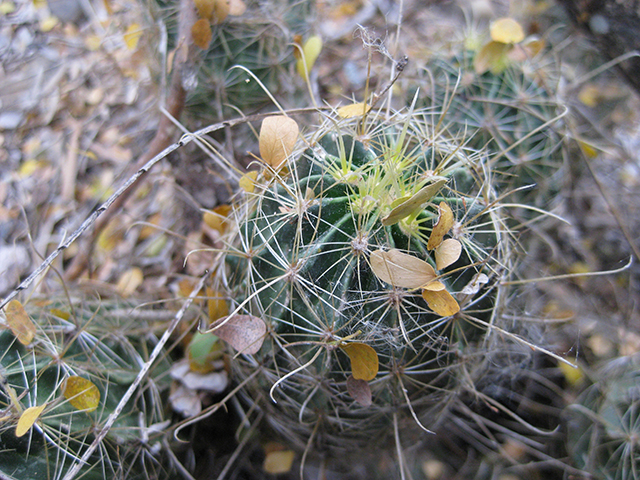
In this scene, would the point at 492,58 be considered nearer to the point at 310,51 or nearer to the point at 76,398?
the point at 310,51

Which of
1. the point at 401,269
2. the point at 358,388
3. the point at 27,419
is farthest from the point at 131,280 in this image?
the point at 401,269

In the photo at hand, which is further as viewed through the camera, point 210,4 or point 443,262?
point 210,4

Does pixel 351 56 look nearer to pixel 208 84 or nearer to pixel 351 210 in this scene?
pixel 208 84

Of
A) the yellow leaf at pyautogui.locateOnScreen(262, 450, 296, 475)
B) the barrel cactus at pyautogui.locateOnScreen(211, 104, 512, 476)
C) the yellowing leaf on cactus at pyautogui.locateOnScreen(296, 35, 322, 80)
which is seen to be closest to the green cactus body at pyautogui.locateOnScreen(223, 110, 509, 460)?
the barrel cactus at pyautogui.locateOnScreen(211, 104, 512, 476)

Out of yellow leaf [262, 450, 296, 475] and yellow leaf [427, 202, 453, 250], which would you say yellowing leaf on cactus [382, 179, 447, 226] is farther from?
yellow leaf [262, 450, 296, 475]

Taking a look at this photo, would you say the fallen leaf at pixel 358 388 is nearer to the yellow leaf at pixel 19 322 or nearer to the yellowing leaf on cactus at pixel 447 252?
the yellowing leaf on cactus at pixel 447 252

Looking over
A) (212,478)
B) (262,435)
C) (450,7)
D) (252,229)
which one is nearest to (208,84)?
(252,229)

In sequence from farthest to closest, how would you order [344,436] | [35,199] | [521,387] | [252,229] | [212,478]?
[35,199] → [521,387] → [212,478] → [344,436] → [252,229]
